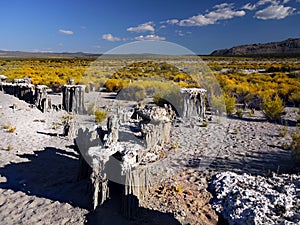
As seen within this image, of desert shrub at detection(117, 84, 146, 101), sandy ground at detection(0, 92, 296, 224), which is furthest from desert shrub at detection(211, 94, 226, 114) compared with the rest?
desert shrub at detection(117, 84, 146, 101)

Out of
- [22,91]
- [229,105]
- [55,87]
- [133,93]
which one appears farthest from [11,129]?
[55,87]

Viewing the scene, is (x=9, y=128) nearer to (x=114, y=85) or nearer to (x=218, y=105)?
(x=218, y=105)

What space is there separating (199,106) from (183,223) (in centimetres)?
670

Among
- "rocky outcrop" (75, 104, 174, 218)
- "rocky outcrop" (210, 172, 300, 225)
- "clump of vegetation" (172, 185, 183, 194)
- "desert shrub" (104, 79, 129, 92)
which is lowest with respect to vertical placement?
"clump of vegetation" (172, 185, 183, 194)

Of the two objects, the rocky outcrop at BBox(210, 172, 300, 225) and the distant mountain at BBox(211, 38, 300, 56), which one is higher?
the distant mountain at BBox(211, 38, 300, 56)

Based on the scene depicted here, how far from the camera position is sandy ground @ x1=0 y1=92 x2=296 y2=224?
3.95m

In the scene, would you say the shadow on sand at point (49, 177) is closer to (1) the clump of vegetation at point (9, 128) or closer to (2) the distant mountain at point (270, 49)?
(1) the clump of vegetation at point (9, 128)

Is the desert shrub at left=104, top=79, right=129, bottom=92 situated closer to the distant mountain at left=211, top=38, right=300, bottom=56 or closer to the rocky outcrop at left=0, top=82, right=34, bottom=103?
the rocky outcrop at left=0, top=82, right=34, bottom=103

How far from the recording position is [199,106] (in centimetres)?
1013

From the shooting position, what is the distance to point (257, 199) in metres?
1.93

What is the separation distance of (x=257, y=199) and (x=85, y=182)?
3446mm

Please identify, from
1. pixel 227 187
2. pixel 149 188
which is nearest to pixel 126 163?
pixel 149 188

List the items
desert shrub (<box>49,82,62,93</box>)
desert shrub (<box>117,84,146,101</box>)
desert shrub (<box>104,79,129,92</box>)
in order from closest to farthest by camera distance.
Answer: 1. desert shrub (<box>117,84,146,101</box>)
2. desert shrub (<box>49,82,62,93</box>)
3. desert shrub (<box>104,79,129,92</box>)

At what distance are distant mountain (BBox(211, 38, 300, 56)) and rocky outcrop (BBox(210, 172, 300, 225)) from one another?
74.8 m
